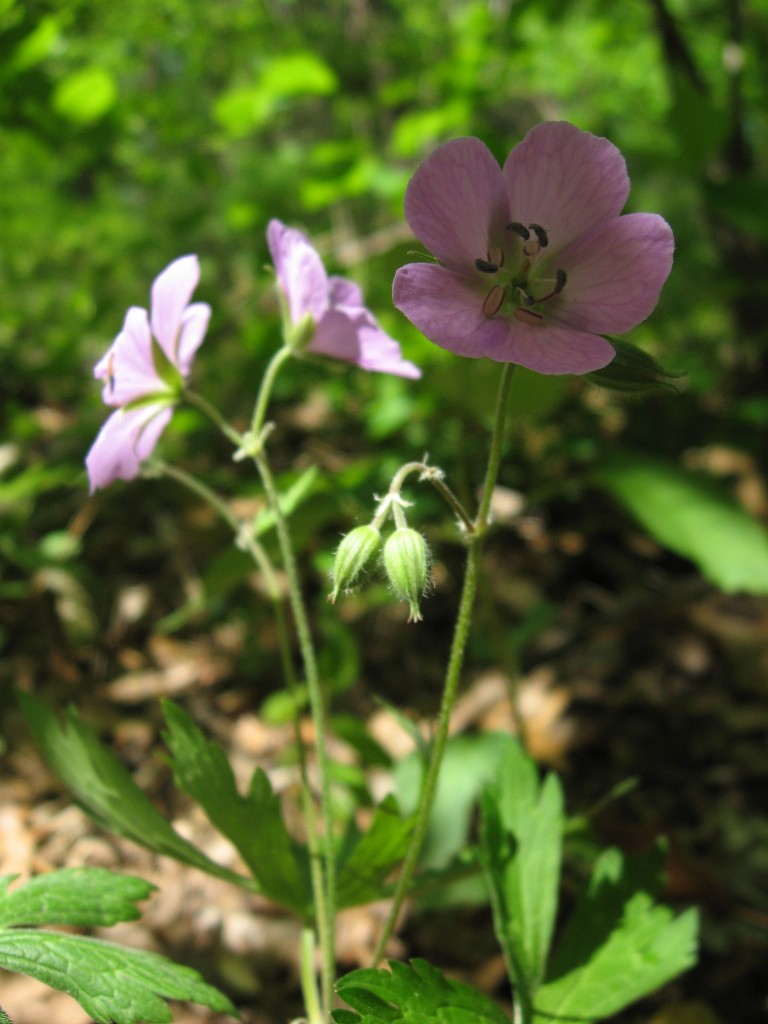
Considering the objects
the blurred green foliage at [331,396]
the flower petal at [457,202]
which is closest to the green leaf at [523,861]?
the blurred green foliage at [331,396]

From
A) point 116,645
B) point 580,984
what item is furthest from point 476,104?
point 580,984

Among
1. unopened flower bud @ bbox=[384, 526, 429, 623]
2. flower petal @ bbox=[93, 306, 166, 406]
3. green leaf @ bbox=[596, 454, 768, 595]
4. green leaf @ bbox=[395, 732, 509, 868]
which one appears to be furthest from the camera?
green leaf @ bbox=[596, 454, 768, 595]

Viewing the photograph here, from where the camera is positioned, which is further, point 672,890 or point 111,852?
point 111,852

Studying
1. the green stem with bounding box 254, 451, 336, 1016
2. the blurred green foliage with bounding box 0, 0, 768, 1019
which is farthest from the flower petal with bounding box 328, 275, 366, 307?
the green stem with bounding box 254, 451, 336, 1016

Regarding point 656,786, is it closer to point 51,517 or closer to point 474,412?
point 474,412

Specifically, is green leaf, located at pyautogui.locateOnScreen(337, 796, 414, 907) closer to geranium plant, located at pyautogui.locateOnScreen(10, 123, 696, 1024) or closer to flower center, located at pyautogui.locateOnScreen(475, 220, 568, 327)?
geranium plant, located at pyautogui.locateOnScreen(10, 123, 696, 1024)

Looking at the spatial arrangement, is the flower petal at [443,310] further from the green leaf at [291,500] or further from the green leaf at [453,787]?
the green leaf at [453,787]
